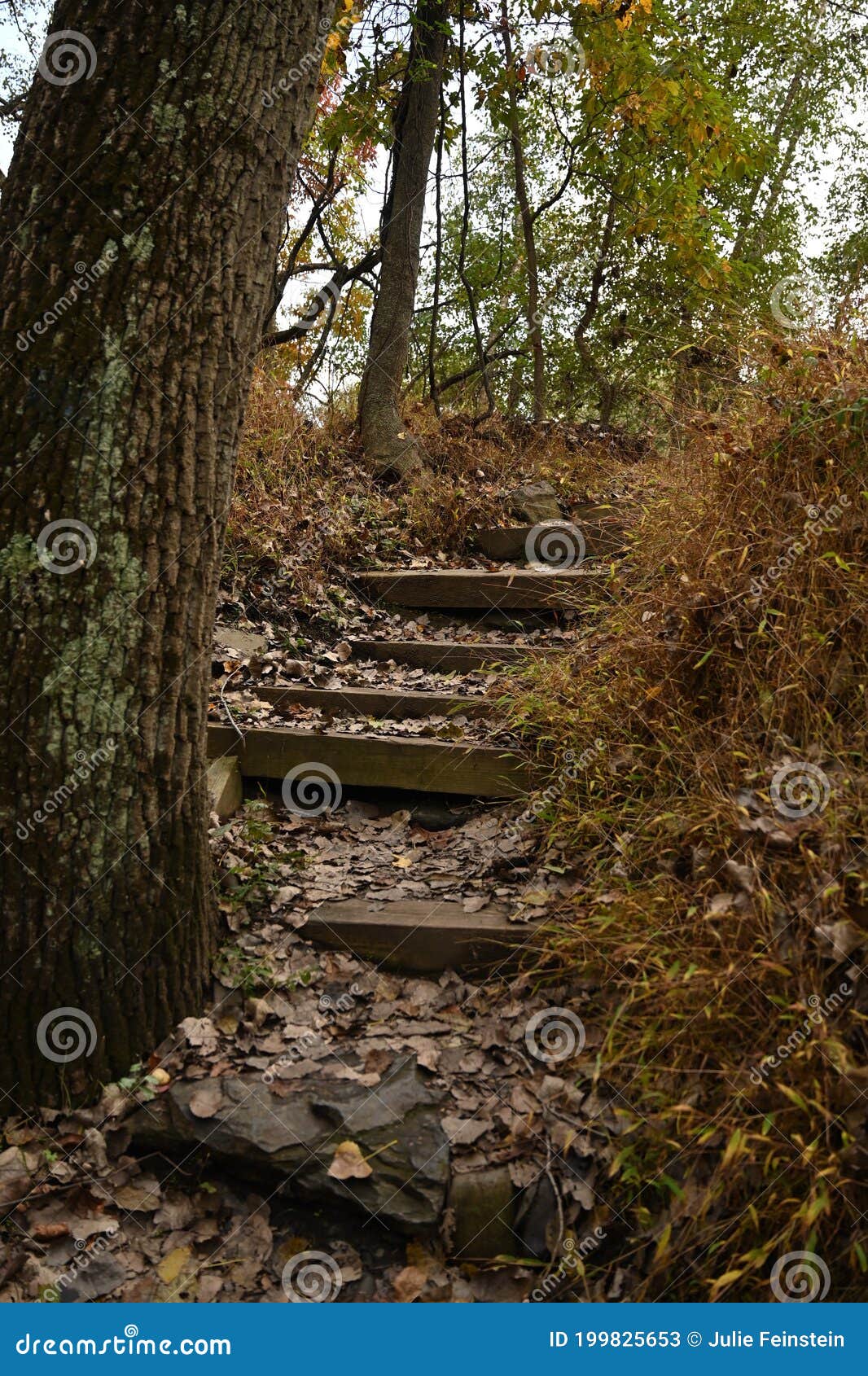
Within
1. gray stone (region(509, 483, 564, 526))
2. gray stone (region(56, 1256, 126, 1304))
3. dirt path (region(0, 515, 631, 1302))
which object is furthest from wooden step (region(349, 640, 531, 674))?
gray stone (region(56, 1256, 126, 1304))

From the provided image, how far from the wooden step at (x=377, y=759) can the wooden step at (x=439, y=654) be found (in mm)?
997

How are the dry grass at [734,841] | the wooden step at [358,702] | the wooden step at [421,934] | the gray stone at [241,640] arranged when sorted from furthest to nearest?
the gray stone at [241,640], the wooden step at [358,702], the wooden step at [421,934], the dry grass at [734,841]

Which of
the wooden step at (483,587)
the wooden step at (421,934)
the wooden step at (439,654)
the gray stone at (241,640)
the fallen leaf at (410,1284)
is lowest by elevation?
the fallen leaf at (410,1284)

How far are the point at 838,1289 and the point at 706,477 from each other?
2.88 m

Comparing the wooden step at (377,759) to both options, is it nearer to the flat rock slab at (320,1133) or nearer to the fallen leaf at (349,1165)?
the flat rock slab at (320,1133)

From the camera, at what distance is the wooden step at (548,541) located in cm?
564

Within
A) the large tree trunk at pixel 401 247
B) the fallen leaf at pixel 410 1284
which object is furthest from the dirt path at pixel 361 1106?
the large tree trunk at pixel 401 247

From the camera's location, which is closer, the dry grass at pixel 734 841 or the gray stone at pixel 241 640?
the dry grass at pixel 734 841

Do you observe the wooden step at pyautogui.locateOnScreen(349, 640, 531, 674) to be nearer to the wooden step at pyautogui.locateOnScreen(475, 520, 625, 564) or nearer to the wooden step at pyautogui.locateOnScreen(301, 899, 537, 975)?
the wooden step at pyautogui.locateOnScreen(475, 520, 625, 564)

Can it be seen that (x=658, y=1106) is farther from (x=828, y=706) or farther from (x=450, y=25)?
(x=450, y=25)

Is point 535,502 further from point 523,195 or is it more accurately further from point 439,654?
point 523,195

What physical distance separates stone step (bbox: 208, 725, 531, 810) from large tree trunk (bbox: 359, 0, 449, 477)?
3913 millimetres

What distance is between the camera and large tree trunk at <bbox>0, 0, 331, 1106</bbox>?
246 centimetres

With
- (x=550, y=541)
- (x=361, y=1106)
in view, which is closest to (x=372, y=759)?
(x=361, y=1106)
